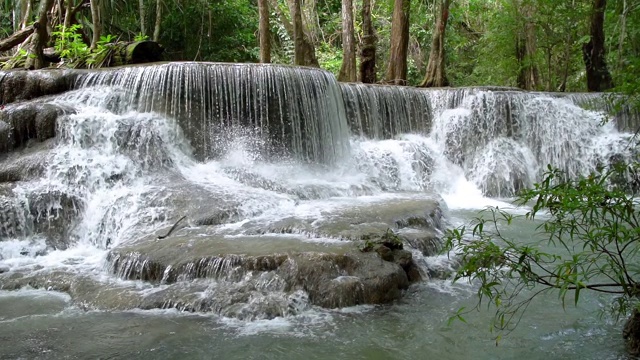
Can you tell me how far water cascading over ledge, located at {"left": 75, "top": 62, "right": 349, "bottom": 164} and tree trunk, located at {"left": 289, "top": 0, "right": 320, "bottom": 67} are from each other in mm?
2978

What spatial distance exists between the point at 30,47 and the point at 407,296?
955 cm

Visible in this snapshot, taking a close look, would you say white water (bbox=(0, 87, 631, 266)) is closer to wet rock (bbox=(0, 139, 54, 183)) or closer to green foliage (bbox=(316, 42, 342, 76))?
wet rock (bbox=(0, 139, 54, 183))

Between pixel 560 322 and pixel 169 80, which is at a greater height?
pixel 169 80

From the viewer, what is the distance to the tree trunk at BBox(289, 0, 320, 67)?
12914mm

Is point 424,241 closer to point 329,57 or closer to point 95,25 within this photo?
point 95,25

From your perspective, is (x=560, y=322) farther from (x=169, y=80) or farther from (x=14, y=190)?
(x=169, y=80)

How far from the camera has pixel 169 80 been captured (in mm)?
9336

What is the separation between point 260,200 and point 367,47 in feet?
27.7

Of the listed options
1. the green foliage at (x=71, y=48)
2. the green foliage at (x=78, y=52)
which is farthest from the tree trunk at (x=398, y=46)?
the green foliage at (x=71, y=48)

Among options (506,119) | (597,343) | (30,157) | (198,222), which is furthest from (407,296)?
(506,119)

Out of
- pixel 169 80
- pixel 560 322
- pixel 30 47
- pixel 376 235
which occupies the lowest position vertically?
pixel 560 322

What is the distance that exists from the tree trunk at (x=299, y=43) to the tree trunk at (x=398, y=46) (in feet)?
6.71

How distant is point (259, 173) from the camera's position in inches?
362

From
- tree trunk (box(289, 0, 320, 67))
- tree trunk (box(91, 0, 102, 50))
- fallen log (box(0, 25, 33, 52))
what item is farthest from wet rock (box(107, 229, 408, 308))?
fallen log (box(0, 25, 33, 52))
